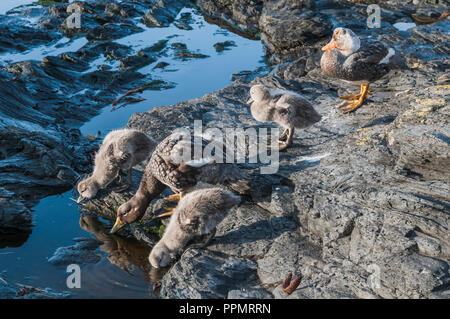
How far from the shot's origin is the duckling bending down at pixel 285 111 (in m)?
7.57

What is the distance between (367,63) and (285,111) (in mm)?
2095

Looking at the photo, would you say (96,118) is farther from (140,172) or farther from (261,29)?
(261,29)

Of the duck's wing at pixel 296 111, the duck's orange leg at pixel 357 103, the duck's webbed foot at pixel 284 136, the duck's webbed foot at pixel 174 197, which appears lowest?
the duck's webbed foot at pixel 174 197

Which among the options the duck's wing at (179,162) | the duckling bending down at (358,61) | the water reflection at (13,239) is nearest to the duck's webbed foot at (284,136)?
the duckling bending down at (358,61)

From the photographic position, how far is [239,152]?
783 cm

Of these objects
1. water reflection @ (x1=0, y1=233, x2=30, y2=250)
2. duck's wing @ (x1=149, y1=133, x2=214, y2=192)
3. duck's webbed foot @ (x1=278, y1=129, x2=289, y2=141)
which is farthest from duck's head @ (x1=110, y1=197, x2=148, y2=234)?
duck's webbed foot @ (x1=278, y1=129, x2=289, y2=141)

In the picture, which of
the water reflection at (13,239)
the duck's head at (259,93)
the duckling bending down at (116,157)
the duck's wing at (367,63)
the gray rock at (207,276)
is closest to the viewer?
the gray rock at (207,276)

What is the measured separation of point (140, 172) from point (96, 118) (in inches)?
164

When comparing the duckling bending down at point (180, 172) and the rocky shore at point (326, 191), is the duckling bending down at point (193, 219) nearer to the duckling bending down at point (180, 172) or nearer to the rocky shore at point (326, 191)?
the rocky shore at point (326, 191)

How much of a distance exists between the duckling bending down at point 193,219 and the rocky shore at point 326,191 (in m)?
0.27

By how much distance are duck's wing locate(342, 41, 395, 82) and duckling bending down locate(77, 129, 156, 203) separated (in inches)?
158

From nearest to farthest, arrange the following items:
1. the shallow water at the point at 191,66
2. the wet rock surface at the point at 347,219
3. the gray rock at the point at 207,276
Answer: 1. the wet rock surface at the point at 347,219
2. the gray rock at the point at 207,276
3. the shallow water at the point at 191,66

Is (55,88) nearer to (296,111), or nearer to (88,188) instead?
(88,188)

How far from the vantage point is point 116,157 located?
290 inches
